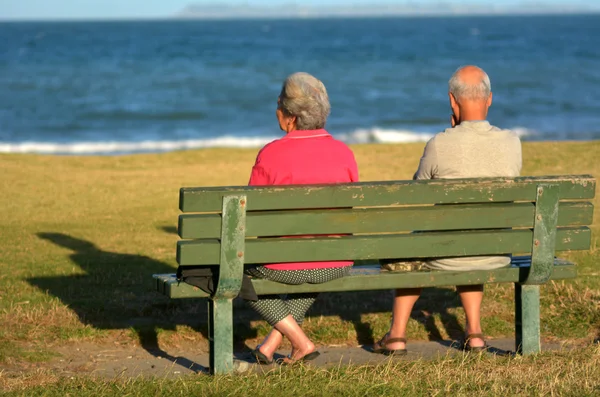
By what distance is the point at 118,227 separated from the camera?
8.40 m

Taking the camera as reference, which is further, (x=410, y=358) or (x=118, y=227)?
(x=118, y=227)

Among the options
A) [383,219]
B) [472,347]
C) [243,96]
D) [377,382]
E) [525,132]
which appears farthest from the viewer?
[243,96]

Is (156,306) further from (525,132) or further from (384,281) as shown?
(525,132)

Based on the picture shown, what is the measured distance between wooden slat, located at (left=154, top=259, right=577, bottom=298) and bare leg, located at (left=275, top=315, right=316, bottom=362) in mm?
259

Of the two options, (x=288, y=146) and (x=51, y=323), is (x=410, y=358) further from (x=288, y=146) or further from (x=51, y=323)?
(x=51, y=323)

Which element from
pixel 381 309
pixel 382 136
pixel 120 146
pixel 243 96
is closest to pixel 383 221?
pixel 381 309

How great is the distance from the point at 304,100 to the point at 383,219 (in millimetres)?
664

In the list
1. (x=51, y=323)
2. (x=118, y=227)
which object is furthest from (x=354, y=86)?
(x=51, y=323)

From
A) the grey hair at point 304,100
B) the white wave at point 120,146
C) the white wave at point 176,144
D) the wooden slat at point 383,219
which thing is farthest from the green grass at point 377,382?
the white wave at point 120,146

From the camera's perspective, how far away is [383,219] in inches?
165

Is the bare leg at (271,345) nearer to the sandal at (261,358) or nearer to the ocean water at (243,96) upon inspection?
the sandal at (261,358)

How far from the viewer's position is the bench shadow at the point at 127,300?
533cm

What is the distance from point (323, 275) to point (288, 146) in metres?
0.60

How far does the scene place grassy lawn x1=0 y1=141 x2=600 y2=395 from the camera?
4207mm
